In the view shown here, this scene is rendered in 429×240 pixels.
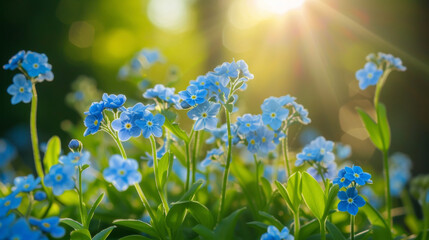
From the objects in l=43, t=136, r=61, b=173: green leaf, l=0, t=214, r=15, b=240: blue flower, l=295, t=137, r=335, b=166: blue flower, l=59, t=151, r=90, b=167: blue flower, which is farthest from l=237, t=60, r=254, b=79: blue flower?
l=43, t=136, r=61, b=173: green leaf

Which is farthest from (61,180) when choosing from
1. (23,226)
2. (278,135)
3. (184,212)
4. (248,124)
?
(278,135)

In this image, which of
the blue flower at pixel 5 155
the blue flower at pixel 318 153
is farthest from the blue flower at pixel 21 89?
the blue flower at pixel 5 155

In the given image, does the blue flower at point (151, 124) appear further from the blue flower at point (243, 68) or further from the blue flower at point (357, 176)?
the blue flower at point (357, 176)

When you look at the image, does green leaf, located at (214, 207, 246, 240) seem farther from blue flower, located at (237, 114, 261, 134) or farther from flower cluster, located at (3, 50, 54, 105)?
flower cluster, located at (3, 50, 54, 105)

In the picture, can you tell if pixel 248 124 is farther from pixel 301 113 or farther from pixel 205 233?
pixel 205 233

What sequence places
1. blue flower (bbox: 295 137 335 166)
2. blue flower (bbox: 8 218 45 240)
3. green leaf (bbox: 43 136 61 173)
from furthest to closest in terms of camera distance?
green leaf (bbox: 43 136 61 173) < blue flower (bbox: 295 137 335 166) < blue flower (bbox: 8 218 45 240)
